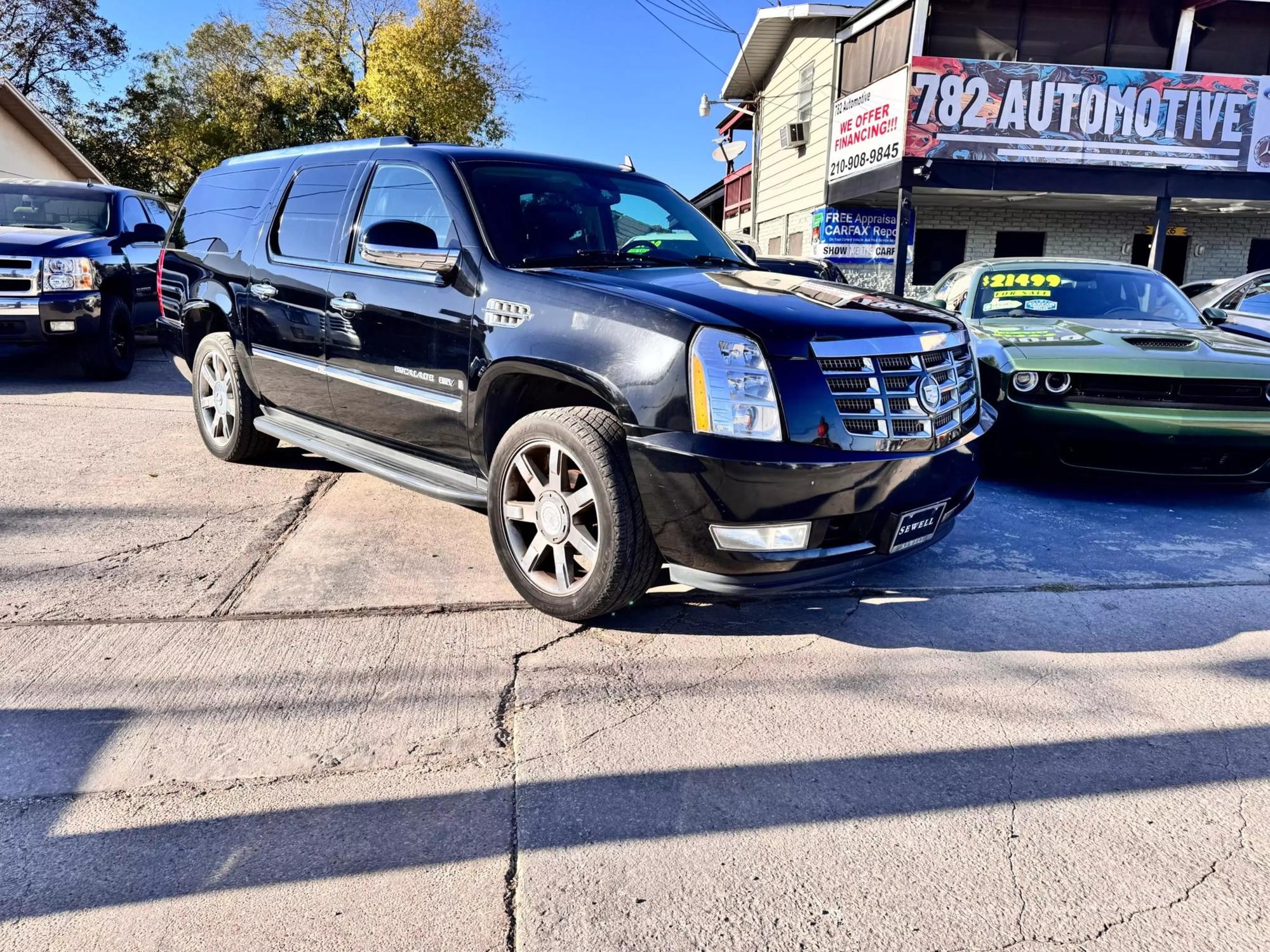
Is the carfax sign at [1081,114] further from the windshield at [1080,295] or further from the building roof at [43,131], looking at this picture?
the building roof at [43,131]

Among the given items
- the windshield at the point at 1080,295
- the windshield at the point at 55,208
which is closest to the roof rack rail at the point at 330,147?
the windshield at the point at 1080,295

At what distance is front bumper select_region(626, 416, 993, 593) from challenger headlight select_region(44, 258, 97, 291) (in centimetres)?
733

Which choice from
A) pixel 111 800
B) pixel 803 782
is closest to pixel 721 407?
pixel 803 782

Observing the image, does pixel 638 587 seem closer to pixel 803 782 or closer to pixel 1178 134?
pixel 803 782

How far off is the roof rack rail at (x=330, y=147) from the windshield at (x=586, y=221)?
0.66 metres

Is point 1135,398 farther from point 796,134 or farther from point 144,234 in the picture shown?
point 796,134

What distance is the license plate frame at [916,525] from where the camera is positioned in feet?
10.7

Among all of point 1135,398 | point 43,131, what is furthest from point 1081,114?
point 43,131

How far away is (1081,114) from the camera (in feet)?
51.7

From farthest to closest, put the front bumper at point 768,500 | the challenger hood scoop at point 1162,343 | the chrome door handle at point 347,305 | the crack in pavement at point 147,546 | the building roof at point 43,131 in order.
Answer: the building roof at point 43,131, the challenger hood scoop at point 1162,343, the chrome door handle at point 347,305, the crack in pavement at point 147,546, the front bumper at point 768,500

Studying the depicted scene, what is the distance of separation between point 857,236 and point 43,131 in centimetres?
2249

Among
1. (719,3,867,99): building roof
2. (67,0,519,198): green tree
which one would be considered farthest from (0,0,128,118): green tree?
(719,3,867,99): building roof

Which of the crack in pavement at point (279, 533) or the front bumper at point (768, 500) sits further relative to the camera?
the crack in pavement at point (279, 533)

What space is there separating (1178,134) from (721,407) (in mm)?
17127
